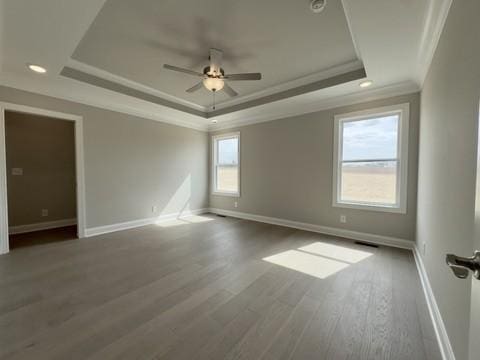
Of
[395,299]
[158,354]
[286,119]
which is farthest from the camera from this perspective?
[286,119]

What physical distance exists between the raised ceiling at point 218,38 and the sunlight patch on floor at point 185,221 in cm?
292

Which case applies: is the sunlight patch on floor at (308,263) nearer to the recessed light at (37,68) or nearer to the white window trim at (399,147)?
the white window trim at (399,147)

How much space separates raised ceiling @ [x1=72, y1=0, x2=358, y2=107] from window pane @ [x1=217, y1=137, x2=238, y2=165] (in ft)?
7.47

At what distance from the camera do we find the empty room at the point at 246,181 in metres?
1.40

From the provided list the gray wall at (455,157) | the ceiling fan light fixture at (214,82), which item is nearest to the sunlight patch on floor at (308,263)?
the gray wall at (455,157)

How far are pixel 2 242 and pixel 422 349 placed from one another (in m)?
4.89

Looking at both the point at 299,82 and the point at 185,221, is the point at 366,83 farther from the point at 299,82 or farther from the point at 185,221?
the point at 185,221

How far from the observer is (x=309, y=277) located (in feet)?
7.56

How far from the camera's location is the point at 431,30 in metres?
1.86

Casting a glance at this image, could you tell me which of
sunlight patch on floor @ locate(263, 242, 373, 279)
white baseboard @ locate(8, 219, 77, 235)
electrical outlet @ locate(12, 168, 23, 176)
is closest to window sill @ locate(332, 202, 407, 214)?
sunlight patch on floor @ locate(263, 242, 373, 279)

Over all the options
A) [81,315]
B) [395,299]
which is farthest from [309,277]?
[81,315]

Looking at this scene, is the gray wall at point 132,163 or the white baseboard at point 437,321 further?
the gray wall at point 132,163

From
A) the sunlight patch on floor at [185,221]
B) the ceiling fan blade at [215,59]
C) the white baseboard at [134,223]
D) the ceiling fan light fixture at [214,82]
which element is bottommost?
the sunlight patch on floor at [185,221]

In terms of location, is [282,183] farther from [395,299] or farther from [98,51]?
[98,51]
